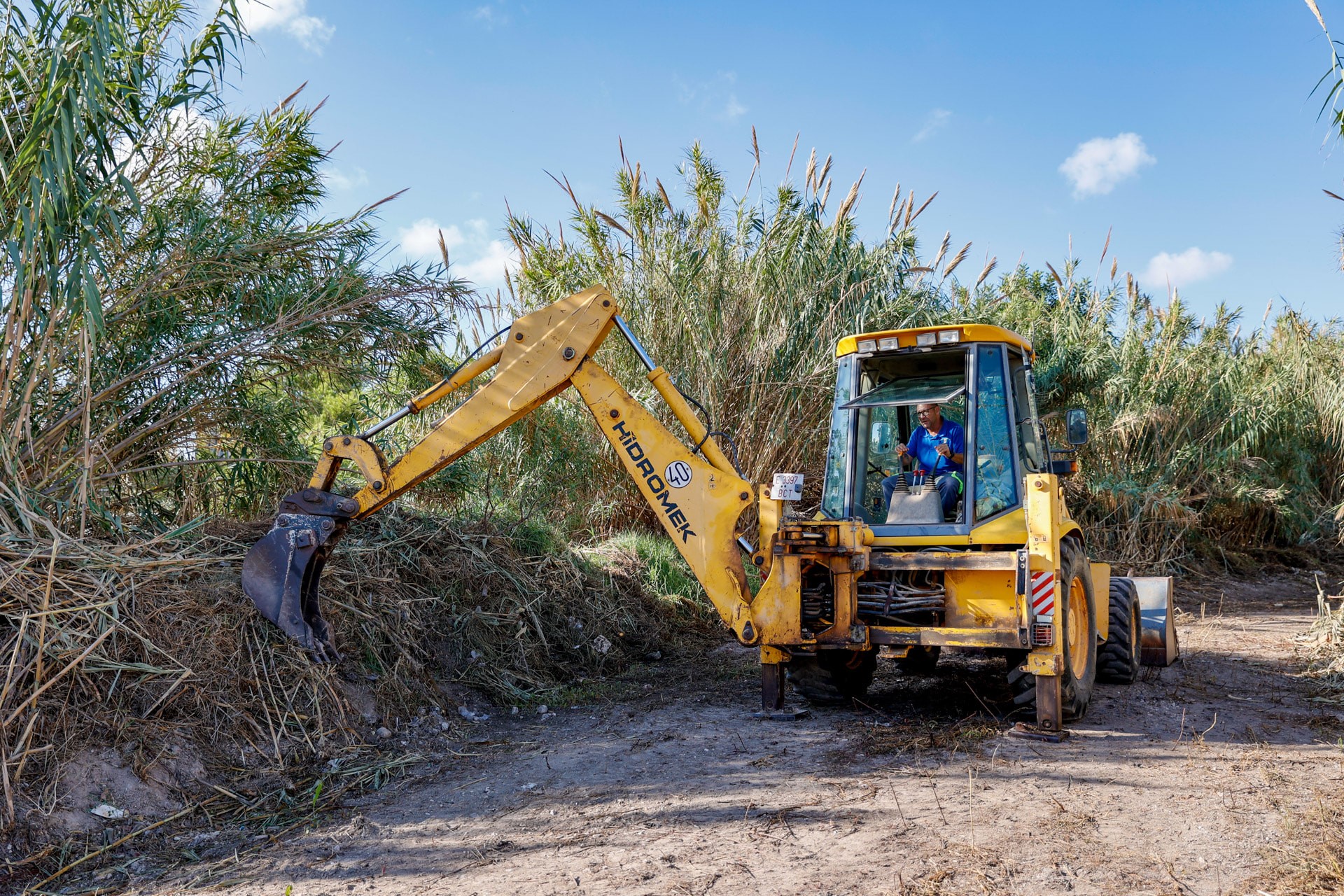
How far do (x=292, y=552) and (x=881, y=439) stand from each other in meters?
3.41

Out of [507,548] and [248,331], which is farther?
[507,548]

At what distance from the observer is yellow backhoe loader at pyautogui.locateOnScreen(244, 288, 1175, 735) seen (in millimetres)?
4875

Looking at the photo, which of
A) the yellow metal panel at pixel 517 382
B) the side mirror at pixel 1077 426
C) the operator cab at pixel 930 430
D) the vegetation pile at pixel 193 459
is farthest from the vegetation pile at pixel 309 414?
the side mirror at pixel 1077 426

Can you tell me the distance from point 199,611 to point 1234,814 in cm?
472

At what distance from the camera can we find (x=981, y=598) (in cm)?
500

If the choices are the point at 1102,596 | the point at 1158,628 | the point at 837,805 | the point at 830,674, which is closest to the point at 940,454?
the point at 830,674

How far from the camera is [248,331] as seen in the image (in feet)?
20.6

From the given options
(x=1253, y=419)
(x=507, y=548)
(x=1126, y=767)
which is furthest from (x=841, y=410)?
(x=1253, y=419)

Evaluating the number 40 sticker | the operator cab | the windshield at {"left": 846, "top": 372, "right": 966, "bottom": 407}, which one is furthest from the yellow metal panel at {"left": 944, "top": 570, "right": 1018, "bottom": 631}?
the number 40 sticker

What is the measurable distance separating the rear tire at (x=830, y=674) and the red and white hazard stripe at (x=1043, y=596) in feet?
3.30

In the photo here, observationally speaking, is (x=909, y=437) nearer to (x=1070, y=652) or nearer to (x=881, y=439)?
(x=881, y=439)

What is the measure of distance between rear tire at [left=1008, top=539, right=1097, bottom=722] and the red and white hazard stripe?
0.05m

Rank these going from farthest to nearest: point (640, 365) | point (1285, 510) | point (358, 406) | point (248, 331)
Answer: point (1285, 510) → point (640, 365) → point (358, 406) → point (248, 331)

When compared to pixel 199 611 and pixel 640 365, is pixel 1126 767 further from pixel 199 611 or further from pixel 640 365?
pixel 640 365
